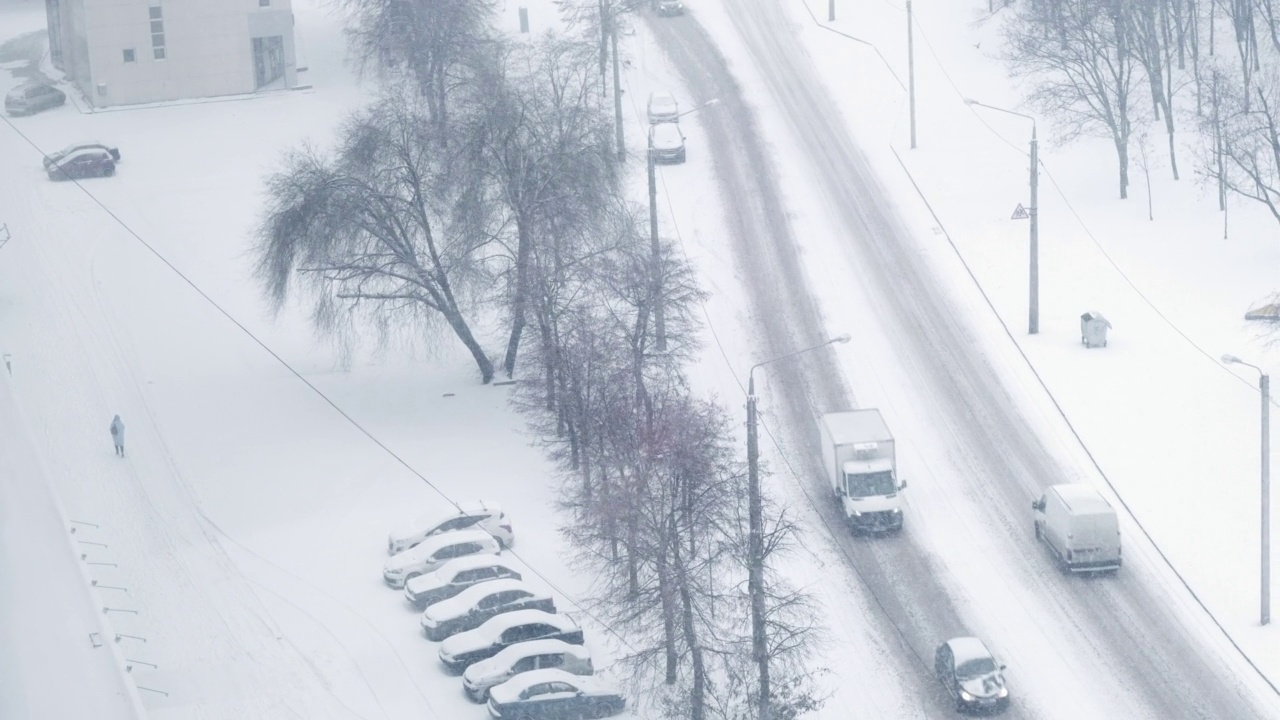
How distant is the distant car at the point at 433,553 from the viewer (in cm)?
3341

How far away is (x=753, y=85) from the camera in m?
64.2

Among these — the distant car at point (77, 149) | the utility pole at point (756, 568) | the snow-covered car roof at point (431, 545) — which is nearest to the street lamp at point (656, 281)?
the snow-covered car roof at point (431, 545)

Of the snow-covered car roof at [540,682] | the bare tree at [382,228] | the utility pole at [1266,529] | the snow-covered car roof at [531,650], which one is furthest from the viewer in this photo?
the bare tree at [382,228]

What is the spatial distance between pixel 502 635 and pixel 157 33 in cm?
4330

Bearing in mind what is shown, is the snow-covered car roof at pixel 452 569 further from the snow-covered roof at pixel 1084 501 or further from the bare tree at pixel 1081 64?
the bare tree at pixel 1081 64

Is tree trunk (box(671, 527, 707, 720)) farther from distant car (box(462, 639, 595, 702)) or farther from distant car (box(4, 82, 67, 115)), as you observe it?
distant car (box(4, 82, 67, 115))

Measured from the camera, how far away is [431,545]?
33.8 meters

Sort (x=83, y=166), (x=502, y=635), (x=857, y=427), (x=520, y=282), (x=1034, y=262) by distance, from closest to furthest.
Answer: (x=502, y=635)
(x=857, y=427)
(x=520, y=282)
(x=1034, y=262)
(x=83, y=166)

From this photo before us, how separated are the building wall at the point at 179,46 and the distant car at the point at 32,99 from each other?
147 cm

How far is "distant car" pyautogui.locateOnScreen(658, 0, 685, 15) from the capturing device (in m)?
72.1

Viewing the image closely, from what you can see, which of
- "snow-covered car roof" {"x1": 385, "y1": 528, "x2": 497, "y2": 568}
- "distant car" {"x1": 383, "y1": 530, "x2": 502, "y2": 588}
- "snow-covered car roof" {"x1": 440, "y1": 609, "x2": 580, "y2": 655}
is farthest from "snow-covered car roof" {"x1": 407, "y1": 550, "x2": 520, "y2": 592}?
"snow-covered car roof" {"x1": 440, "y1": 609, "x2": 580, "y2": 655}

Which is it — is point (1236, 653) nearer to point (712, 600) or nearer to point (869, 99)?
point (712, 600)

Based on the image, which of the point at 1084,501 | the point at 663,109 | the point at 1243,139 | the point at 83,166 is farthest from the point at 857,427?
the point at 83,166

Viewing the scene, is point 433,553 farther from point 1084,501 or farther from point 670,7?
point 670,7
